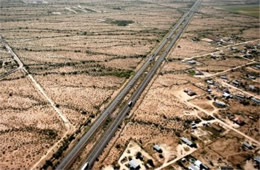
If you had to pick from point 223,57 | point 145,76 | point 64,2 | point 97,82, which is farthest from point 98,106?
point 64,2

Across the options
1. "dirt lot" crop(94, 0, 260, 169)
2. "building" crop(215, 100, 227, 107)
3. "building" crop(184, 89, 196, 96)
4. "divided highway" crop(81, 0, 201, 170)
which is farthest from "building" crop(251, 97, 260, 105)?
"divided highway" crop(81, 0, 201, 170)

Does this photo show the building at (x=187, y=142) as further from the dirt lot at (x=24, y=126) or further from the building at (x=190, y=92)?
the dirt lot at (x=24, y=126)

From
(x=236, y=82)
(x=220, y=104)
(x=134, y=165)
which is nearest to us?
(x=134, y=165)

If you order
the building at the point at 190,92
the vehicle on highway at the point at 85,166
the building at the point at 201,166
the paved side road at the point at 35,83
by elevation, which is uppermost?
the paved side road at the point at 35,83

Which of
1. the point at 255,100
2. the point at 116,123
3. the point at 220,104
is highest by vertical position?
the point at 116,123

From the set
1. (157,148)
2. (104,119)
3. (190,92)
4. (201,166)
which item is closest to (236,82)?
(190,92)

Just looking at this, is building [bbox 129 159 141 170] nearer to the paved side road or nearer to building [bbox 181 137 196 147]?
building [bbox 181 137 196 147]

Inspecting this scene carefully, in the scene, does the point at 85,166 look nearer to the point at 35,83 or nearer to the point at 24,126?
the point at 24,126

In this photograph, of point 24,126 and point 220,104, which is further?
point 220,104

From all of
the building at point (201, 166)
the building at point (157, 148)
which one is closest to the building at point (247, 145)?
the building at point (201, 166)
